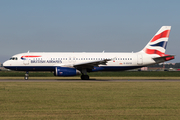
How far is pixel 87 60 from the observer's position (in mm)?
38719

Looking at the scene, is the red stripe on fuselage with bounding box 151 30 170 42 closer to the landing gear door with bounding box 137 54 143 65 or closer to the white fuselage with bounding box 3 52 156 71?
the white fuselage with bounding box 3 52 156 71

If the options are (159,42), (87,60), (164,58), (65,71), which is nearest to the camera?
(65,71)

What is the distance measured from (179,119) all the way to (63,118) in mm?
4299

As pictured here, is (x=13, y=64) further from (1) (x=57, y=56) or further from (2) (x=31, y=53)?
(1) (x=57, y=56)

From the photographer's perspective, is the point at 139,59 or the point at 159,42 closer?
the point at 139,59

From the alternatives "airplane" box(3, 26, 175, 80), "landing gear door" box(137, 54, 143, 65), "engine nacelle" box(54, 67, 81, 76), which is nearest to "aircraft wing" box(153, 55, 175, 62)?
"airplane" box(3, 26, 175, 80)

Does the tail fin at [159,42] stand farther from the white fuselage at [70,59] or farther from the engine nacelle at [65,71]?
the engine nacelle at [65,71]

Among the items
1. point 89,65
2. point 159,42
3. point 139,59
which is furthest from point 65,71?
point 159,42

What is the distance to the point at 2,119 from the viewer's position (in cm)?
954

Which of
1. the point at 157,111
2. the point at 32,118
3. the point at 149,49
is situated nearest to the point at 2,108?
the point at 32,118

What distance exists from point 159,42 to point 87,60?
11.7 meters

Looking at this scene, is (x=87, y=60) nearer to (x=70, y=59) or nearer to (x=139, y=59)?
(x=70, y=59)

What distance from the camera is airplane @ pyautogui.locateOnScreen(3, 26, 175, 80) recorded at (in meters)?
37.0

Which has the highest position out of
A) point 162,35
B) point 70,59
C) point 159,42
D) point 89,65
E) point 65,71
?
point 162,35
